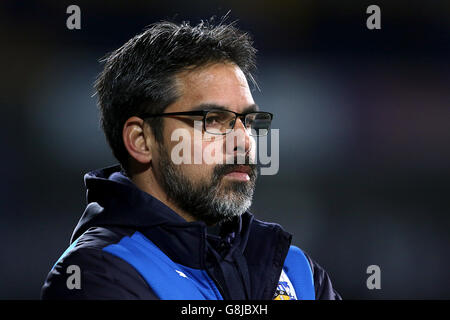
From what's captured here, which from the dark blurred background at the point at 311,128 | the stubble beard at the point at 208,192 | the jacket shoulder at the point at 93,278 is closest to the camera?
the jacket shoulder at the point at 93,278

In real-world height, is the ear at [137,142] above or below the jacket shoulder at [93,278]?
above

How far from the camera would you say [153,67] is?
155 cm

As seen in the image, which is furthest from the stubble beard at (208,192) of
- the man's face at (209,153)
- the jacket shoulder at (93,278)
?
the jacket shoulder at (93,278)

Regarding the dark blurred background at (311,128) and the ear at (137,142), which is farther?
the dark blurred background at (311,128)

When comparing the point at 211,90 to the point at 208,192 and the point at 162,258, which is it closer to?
the point at 208,192

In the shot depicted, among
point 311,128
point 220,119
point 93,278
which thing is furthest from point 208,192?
point 311,128

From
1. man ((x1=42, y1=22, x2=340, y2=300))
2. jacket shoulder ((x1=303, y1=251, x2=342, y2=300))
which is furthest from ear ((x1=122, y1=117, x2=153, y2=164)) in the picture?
jacket shoulder ((x1=303, y1=251, x2=342, y2=300))

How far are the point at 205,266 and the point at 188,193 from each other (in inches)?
8.3

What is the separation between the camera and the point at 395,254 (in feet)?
12.6

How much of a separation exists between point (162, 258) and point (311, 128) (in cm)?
293

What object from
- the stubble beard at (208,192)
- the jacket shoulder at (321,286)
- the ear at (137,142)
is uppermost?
the ear at (137,142)

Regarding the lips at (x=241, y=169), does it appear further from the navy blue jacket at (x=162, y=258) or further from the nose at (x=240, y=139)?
the navy blue jacket at (x=162, y=258)

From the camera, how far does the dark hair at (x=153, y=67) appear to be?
154cm
